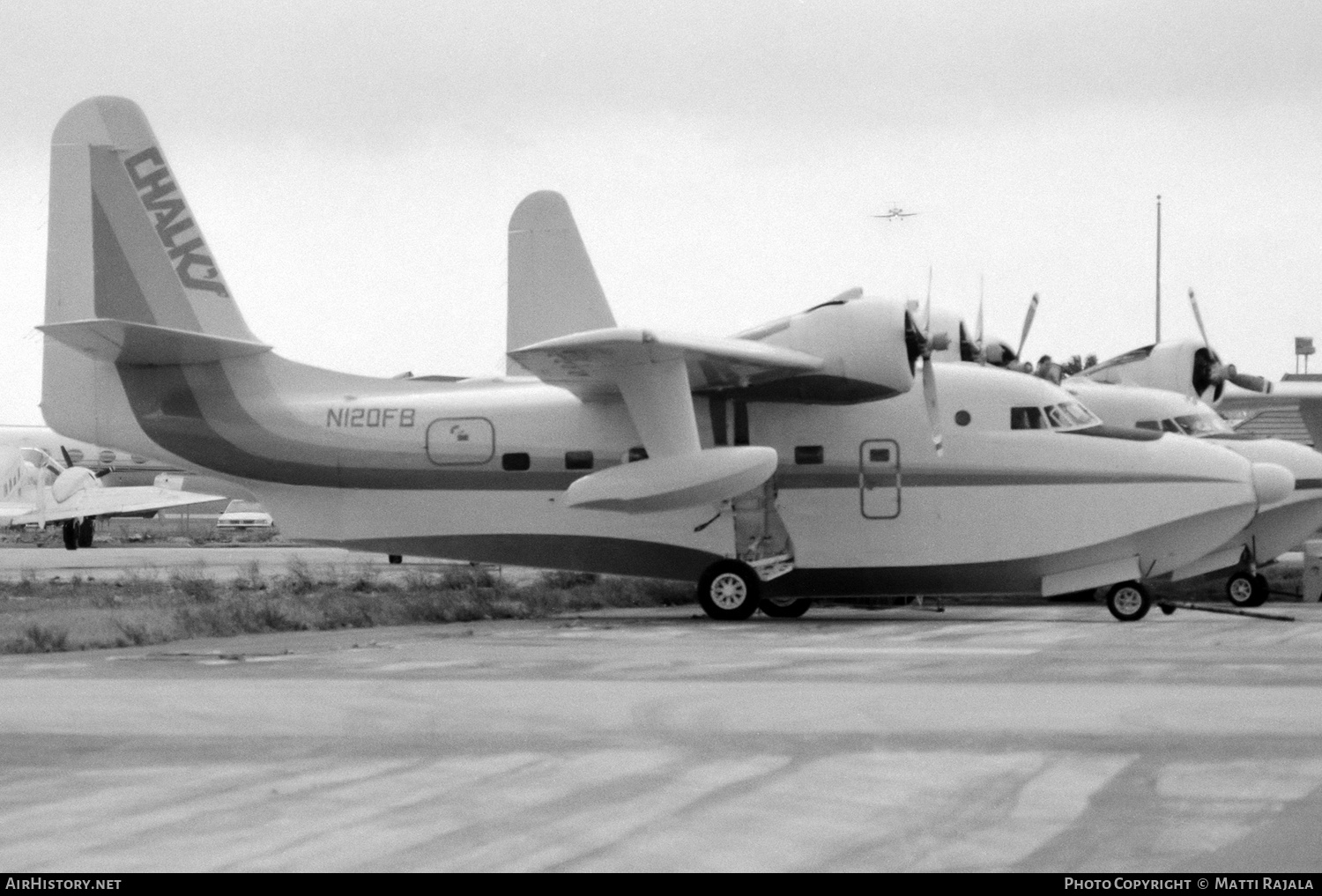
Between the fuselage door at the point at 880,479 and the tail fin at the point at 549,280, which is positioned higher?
the tail fin at the point at 549,280

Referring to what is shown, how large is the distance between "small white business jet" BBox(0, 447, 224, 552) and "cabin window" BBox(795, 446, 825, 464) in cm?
2914

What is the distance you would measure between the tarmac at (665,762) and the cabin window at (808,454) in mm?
8103

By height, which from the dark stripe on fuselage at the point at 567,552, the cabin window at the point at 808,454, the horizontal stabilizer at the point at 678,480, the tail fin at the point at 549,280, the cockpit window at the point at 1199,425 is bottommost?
the dark stripe on fuselage at the point at 567,552

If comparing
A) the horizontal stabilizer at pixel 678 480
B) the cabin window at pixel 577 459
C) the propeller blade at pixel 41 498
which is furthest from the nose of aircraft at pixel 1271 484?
the propeller blade at pixel 41 498

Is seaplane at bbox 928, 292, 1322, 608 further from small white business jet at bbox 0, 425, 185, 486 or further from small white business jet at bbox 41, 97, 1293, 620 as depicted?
small white business jet at bbox 0, 425, 185, 486

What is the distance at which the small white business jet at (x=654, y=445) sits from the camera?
20.4 meters

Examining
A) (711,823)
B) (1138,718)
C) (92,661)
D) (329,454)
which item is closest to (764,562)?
(329,454)

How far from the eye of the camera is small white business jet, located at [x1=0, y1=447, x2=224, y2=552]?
47.3m

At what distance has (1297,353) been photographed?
64.8 m

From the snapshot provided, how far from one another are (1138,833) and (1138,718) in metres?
3.05

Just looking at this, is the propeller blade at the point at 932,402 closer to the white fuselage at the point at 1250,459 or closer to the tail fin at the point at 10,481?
the white fuselage at the point at 1250,459

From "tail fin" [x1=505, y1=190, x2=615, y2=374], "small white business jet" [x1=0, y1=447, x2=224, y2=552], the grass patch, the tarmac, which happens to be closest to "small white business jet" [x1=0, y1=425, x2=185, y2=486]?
"small white business jet" [x1=0, y1=447, x2=224, y2=552]

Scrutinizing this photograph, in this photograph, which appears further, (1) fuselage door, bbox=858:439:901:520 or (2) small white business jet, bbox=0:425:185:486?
(2) small white business jet, bbox=0:425:185:486

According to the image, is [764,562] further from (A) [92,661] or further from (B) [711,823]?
(B) [711,823]
